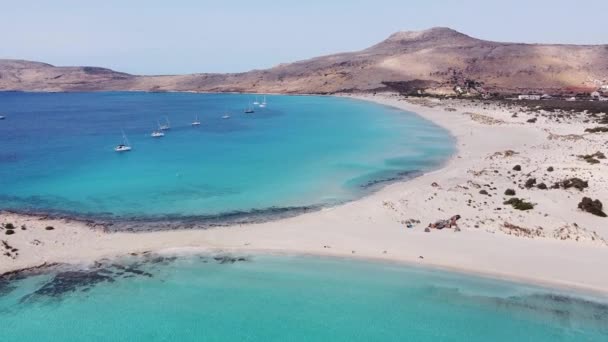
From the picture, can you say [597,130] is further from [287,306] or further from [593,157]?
[287,306]

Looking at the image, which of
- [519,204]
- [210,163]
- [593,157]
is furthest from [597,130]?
[210,163]

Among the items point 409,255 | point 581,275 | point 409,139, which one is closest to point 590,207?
point 581,275

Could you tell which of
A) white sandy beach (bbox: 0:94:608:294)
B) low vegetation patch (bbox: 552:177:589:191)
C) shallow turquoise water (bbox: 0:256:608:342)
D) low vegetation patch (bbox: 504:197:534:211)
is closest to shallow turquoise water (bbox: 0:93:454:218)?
white sandy beach (bbox: 0:94:608:294)

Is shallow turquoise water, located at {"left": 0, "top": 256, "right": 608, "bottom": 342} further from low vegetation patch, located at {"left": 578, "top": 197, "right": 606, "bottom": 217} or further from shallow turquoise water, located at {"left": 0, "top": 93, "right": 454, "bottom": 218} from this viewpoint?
shallow turquoise water, located at {"left": 0, "top": 93, "right": 454, "bottom": 218}

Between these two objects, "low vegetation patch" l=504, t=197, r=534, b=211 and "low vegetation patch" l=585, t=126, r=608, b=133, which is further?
"low vegetation patch" l=585, t=126, r=608, b=133

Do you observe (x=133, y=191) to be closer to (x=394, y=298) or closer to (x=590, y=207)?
(x=394, y=298)

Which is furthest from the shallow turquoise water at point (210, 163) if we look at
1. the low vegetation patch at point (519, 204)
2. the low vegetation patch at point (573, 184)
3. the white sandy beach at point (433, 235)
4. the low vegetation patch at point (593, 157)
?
the low vegetation patch at point (573, 184)
